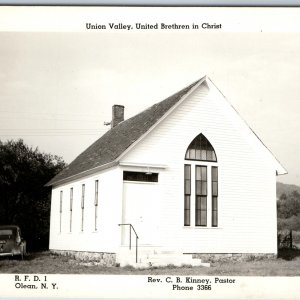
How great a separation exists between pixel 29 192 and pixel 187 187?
33.9 feet

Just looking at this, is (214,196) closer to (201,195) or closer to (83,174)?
(201,195)

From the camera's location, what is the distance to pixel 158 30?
46.5 feet

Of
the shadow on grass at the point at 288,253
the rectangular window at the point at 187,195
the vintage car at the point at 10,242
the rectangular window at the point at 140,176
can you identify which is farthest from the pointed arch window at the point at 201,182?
the vintage car at the point at 10,242

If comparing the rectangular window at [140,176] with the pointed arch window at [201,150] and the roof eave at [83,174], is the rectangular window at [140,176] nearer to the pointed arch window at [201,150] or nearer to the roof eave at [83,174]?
the roof eave at [83,174]

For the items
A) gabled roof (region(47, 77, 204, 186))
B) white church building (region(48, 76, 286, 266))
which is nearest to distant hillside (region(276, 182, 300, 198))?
white church building (region(48, 76, 286, 266))

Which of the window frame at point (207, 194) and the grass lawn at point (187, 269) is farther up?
the window frame at point (207, 194)

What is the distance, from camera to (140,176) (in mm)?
17297

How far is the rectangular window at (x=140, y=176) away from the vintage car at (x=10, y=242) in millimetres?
4259

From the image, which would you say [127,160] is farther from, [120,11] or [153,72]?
[120,11]

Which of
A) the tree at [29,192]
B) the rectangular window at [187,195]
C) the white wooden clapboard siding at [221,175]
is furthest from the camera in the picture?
the tree at [29,192]

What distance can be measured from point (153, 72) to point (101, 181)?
167 inches

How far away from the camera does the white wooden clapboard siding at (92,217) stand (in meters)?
16.9

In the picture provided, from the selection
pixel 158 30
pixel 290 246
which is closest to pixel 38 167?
pixel 290 246

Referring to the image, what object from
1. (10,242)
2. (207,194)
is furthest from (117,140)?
(10,242)
